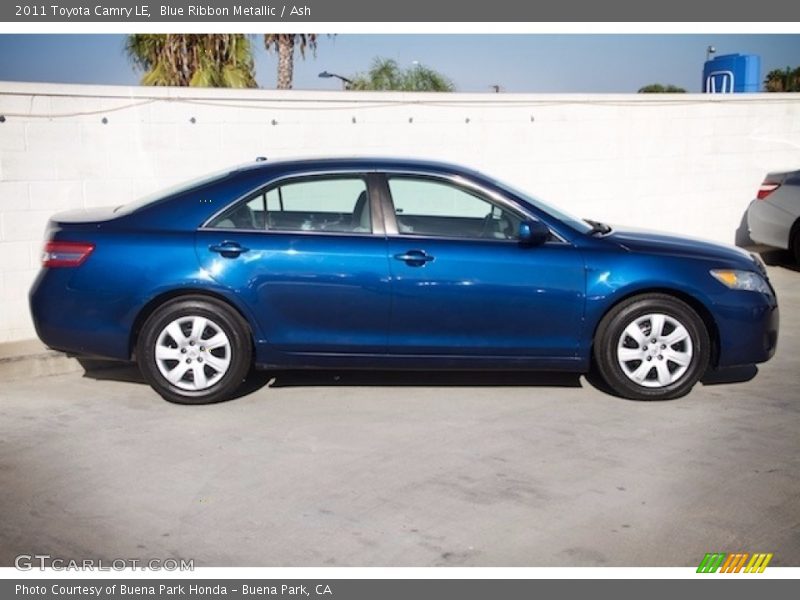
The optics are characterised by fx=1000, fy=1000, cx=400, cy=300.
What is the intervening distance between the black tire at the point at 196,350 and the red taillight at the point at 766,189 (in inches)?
293

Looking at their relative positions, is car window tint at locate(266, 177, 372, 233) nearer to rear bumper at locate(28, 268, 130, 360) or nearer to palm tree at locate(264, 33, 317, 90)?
rear bumper at locate(28, 268, 130, 360)

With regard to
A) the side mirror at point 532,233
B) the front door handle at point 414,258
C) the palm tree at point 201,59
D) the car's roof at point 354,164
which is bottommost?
the front door handle at point 414,258

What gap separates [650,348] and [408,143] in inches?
166

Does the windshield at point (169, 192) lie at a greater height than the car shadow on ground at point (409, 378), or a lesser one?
greater

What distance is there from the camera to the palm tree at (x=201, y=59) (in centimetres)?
1648

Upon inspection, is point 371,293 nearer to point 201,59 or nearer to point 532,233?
point 532,233

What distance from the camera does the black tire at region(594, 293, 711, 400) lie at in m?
6.27

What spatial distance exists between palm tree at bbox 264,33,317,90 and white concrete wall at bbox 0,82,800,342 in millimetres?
8751

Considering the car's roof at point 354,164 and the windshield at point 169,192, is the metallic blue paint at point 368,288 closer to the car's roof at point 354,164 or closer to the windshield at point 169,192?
the windshield at point 169,192

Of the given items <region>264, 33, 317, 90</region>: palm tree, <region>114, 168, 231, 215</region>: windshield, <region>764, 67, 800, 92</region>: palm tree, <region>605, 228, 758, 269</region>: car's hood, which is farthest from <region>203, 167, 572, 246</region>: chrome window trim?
<region>764, 67, 800, 92</region>: palm tree

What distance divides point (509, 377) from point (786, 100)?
767cm

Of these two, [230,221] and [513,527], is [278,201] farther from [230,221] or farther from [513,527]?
[513,527]

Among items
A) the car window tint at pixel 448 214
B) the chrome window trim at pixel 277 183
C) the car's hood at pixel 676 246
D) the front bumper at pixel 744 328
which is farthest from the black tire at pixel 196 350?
the front bumper at pixel 744 328

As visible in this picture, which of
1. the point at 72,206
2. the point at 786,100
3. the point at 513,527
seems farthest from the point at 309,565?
the point at 786,100
